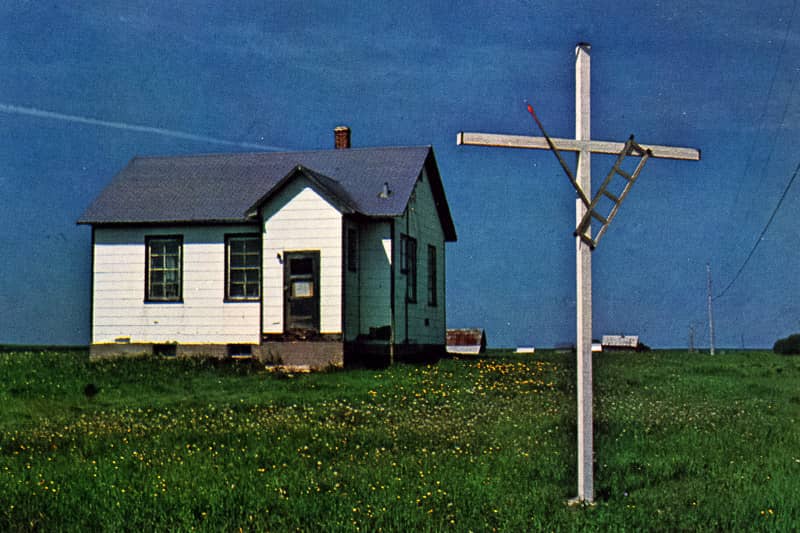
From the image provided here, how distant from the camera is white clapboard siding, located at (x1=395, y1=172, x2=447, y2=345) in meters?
28.8

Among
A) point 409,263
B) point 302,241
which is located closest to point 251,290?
point 302,241

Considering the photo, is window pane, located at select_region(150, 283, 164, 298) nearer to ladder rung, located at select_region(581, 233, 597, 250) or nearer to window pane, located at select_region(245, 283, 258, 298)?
window pane, located at select_region(245, 283, 258, 298)

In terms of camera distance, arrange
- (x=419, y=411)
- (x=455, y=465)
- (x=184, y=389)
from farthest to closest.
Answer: (x=184, y=389)
(x=419, y=411)
(x=455, y=465)

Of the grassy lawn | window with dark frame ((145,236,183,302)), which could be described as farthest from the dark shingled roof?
the grassy lawn

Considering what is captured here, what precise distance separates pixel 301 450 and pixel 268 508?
306cm

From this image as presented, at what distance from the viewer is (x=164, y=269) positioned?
29156 mm

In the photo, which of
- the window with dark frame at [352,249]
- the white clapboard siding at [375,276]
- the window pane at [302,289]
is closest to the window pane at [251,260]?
the window pane at [302,289]

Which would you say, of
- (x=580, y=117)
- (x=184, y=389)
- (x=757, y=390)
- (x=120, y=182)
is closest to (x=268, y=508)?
(x=580, y=117)

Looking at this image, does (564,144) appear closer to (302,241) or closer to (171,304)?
(302,241)

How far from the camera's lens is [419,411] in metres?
18.0

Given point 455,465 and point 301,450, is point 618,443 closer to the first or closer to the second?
point 455,465

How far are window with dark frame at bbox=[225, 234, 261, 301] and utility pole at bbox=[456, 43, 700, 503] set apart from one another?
60.6 feet

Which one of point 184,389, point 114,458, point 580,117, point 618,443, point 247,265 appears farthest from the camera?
point 247,265

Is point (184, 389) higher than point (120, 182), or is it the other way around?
point (120, 182)
